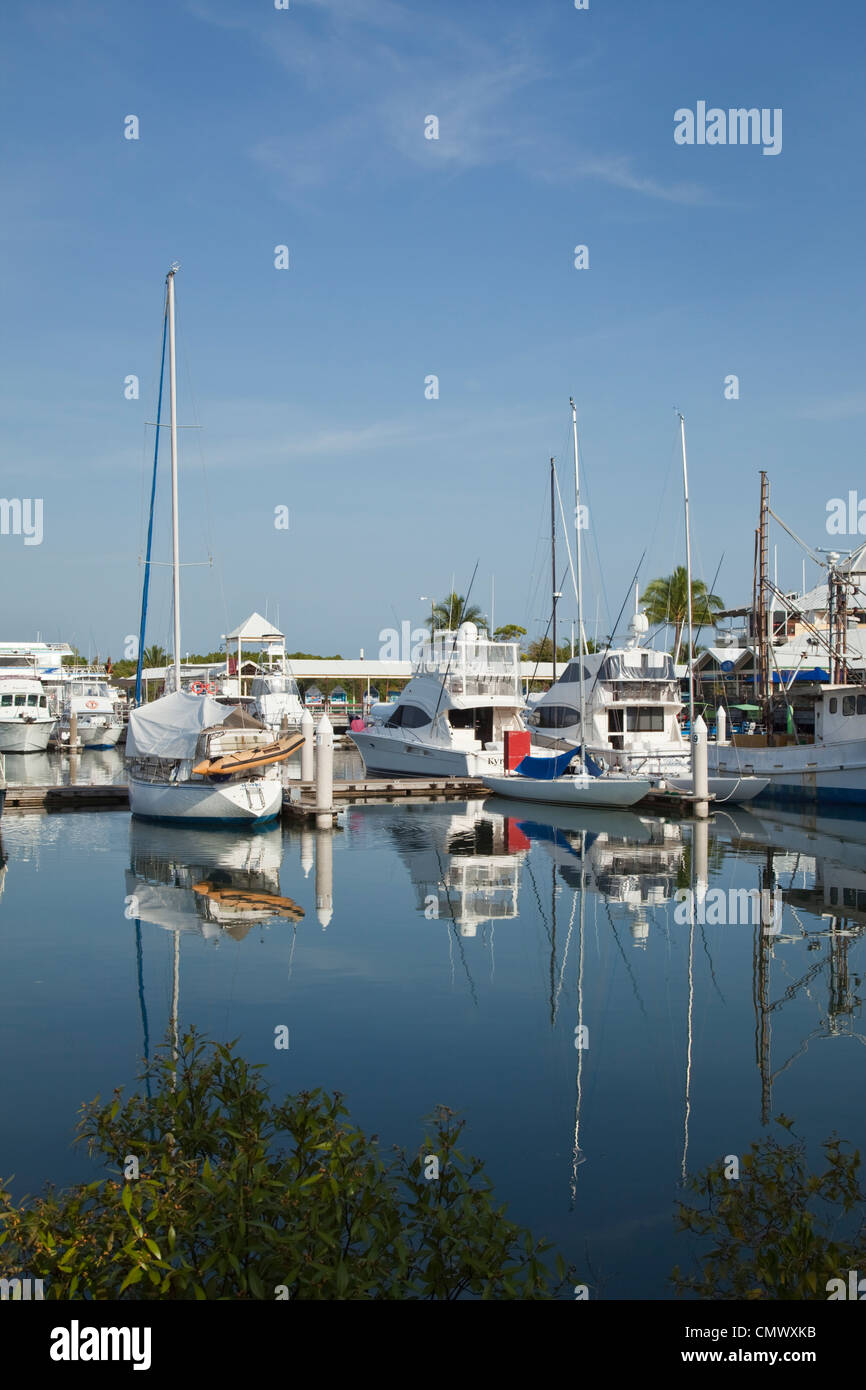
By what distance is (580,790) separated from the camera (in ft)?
114

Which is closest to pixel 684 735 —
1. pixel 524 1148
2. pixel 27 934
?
pixel 27 934


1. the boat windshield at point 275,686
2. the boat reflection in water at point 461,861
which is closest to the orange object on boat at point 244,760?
the boat reflection in water at point 461,861

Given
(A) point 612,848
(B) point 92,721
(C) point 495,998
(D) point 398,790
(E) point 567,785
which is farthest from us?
(B) point 92,721

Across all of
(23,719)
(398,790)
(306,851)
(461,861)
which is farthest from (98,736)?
(461,861)

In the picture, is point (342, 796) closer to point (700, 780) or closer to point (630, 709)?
point (700, 780)

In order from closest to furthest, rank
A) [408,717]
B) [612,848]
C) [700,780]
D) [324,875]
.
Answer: [324,875]
[612,848]
[700,780]
[408,717]

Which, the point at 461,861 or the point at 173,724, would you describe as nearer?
the point at 461,861

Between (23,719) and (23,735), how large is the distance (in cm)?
104

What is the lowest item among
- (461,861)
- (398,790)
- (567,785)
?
(461,861)

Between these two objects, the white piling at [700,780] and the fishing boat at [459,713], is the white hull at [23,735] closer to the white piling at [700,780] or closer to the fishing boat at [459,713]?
the fishing boat at [459,713]

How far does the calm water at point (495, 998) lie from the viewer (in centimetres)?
949

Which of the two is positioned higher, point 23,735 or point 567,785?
point 23,735

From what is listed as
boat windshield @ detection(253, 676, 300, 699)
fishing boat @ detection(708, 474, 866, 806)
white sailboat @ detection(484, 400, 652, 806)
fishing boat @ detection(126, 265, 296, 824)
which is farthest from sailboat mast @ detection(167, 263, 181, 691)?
boat windshield @ detection(253, 676, 300, 699)
